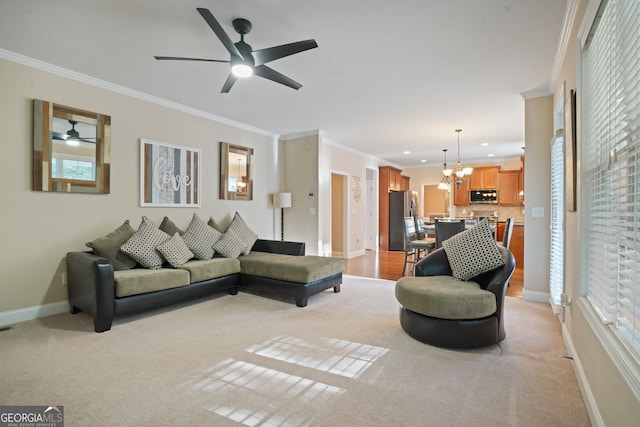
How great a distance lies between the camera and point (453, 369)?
213cm

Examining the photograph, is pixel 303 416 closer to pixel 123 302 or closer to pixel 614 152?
pixel 614 152

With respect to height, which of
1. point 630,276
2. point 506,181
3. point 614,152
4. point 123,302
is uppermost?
point 506,181

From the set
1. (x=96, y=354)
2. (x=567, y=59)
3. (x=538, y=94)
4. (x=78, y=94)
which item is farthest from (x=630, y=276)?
(x=78, y=94)

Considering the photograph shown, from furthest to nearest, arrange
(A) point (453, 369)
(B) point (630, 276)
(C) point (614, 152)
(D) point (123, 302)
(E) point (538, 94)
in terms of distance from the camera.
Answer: (E) point (538, 94) → (D) point (123, 302) → (A) point (453, 369) → (C) point (614, 152) → (B) point (630, 276)

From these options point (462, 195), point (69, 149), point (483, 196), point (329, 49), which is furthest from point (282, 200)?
point (483, 196)

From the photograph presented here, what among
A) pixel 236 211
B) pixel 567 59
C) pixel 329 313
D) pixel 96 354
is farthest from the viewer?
pixel 236 211

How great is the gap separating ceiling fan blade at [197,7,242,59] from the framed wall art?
7.59 ft

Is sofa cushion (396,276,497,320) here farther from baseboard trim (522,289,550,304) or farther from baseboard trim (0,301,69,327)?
baseboard trim (0,301,69,327)

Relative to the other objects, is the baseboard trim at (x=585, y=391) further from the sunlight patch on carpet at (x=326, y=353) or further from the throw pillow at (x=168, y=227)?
the throw pillow at (x=168, y=227)

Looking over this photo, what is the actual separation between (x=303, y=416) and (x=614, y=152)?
197 centimetres

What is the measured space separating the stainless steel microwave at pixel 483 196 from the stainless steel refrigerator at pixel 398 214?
1.72 metres

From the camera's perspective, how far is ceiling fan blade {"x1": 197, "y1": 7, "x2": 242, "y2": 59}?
78.8 inches

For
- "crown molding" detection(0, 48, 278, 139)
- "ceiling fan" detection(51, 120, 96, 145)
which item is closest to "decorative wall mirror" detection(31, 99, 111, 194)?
"ceiling fan" detection(51, 120, 96, 145)

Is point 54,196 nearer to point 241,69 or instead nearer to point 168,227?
point 168,227
